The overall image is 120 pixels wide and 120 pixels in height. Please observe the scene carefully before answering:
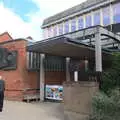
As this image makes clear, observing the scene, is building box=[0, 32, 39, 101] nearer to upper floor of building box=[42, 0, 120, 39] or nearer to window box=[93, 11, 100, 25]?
upper floor of building box=[42, 0, 120, 39]

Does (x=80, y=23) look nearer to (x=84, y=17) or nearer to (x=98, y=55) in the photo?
(x=84, y=17)

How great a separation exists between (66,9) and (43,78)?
26.2 ft

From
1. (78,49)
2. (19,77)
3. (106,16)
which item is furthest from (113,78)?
(106,16)

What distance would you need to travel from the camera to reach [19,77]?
17453 millimetres

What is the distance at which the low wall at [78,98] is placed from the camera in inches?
387

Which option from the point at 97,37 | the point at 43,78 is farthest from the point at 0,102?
the point at 43,78

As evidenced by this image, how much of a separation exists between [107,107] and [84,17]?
41.4 ft

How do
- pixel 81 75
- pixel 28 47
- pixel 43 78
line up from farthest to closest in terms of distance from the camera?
1. pixel 81 75
2. pixel 43 78
3. pixel 28 47

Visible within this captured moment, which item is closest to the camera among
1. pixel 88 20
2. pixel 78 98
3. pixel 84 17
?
pixel 78 98

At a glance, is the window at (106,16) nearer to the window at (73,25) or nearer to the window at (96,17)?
the window at (96,17)

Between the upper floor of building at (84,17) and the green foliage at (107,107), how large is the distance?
1017cm

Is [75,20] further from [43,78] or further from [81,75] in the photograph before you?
[43,78]

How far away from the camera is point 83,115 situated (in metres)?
9.96

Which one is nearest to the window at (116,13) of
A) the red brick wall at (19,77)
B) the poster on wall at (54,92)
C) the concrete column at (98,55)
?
the concrete column at (98,55)
